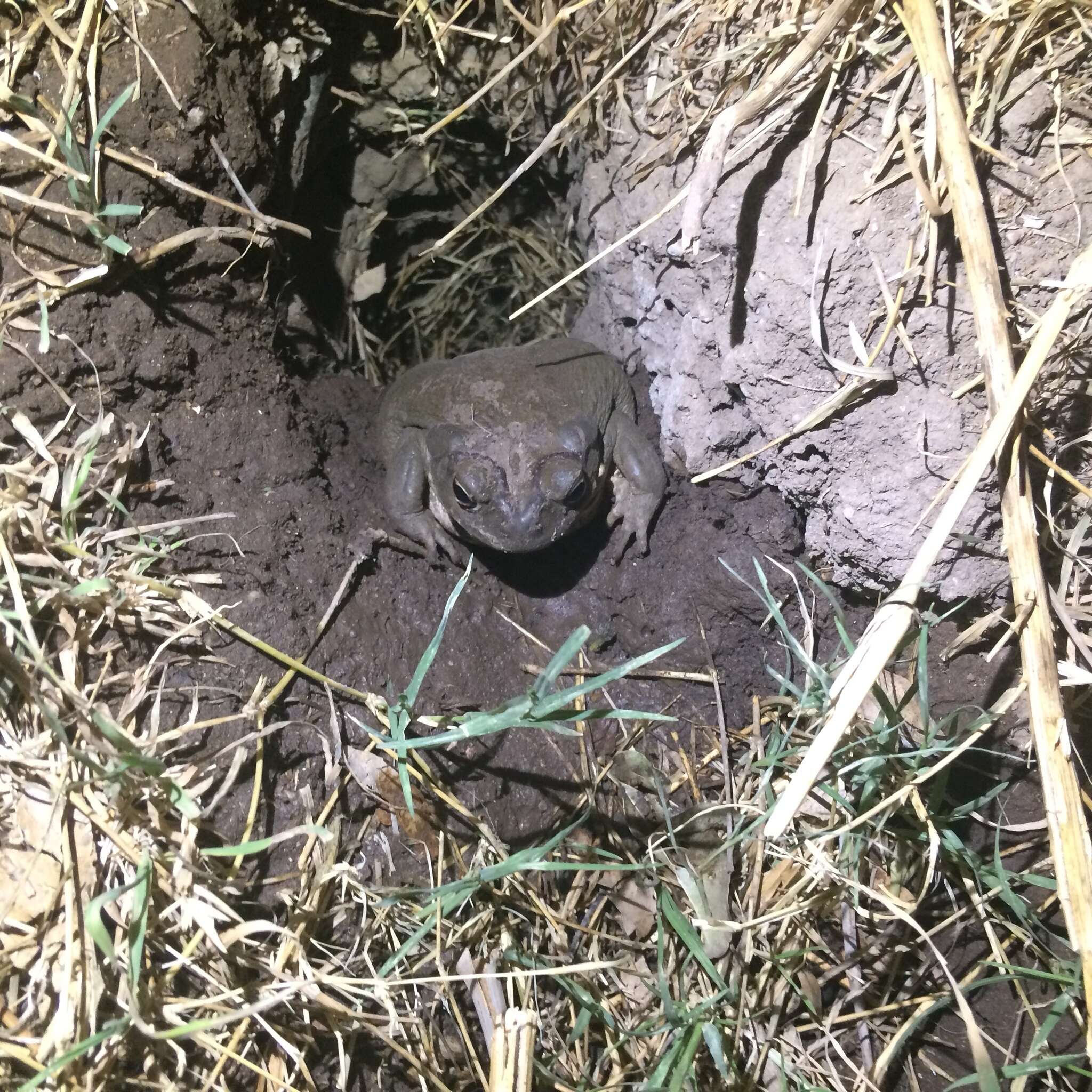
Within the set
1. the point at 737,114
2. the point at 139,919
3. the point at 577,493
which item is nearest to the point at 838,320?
the point at 737,114

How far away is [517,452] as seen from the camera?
305cm

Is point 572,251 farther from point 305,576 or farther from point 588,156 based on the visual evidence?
point 305,576

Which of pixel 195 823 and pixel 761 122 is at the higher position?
pixel 761 122

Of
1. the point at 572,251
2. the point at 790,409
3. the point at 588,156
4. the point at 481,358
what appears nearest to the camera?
the point at 790,409

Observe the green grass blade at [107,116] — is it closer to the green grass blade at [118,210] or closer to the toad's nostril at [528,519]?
the green grass blade at [118,210]

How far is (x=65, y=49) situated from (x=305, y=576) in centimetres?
158

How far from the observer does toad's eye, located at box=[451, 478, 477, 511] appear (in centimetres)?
293

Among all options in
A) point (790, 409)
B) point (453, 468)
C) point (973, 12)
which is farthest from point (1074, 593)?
point (453, 468)

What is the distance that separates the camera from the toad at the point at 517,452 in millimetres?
2912

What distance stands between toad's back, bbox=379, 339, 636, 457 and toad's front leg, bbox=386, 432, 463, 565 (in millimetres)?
109

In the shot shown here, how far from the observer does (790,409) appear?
246cm

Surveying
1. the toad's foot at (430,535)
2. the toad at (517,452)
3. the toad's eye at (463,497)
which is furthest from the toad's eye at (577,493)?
the toad's foot at (430,535)

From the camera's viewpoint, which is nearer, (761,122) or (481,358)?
(761,122)

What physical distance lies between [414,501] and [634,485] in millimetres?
900
